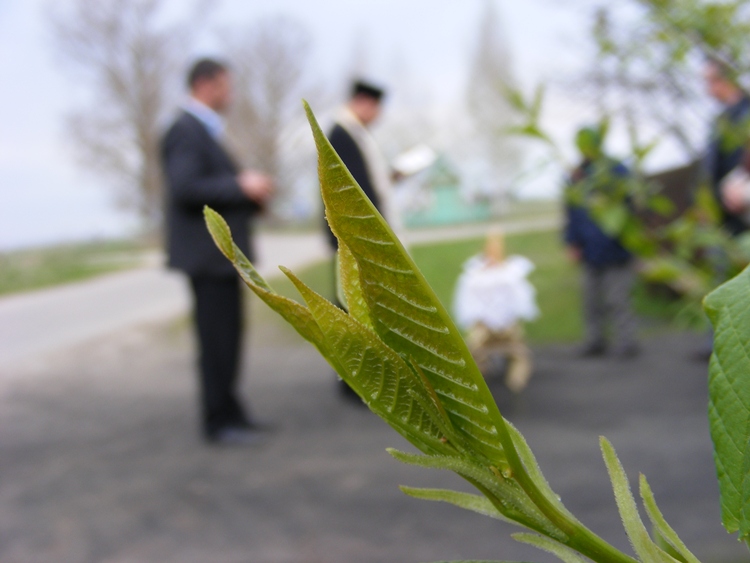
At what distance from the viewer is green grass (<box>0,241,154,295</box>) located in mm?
13013

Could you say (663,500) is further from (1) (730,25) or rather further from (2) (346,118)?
(2) (346,118)

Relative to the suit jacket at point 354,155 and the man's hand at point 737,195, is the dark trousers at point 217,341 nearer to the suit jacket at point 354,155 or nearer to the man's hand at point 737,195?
the suit jacket at point 354,155

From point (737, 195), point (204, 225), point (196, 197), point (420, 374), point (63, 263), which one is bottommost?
point (63, 263)

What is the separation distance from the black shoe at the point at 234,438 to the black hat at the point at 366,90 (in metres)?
2.07

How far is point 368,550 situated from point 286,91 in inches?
1052

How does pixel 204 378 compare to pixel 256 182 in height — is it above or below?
below

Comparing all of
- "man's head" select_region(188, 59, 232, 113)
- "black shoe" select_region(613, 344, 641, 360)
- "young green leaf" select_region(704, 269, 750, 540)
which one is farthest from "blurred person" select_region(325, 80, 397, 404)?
"young green leaf" select_region(704, 269, 750, 540)

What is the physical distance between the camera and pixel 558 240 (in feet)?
51.9

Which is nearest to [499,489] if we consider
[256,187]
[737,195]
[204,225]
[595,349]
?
[737,195]

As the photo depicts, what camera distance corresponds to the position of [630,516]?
1.01ft

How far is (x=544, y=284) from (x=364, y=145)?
20.8 ft

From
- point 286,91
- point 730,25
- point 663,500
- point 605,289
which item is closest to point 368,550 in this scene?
point 663,500

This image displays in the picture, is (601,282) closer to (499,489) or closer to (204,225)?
(204,225)

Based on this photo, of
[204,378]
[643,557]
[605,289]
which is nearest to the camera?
Result: [643,557]
